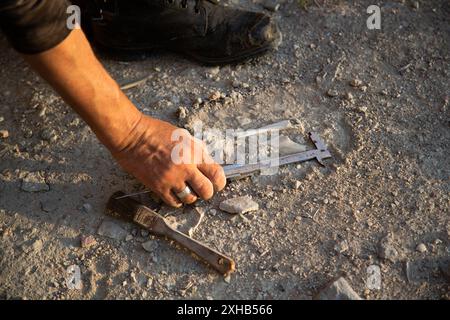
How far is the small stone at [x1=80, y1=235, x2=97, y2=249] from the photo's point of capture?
1.94 m

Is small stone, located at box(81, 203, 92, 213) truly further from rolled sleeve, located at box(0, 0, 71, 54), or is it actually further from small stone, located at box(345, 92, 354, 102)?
small stone, located at box(345, 92, 354, 102)

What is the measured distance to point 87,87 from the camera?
65.0 inches

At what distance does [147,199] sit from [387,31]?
162cm

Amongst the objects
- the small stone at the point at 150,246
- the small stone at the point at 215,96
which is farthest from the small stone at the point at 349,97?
the small stone at the point at 150,246

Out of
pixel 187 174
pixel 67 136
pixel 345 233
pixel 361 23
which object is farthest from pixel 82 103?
pixel 361 23

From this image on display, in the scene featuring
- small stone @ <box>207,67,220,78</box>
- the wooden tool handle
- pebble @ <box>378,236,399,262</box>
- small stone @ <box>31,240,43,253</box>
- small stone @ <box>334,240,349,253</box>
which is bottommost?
small stone @ <box>31,240,43,253</box>

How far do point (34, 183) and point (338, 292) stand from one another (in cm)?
134

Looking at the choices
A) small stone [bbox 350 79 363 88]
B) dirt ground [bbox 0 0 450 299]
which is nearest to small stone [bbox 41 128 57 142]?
dirt ground [bbox 0 0 450 299]

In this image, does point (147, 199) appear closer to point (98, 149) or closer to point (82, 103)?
point (98, 149)

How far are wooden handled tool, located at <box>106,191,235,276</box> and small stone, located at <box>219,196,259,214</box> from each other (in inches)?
8.3

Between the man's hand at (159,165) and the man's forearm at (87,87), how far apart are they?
5cm

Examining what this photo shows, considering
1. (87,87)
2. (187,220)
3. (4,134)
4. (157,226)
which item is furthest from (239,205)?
(4,134)

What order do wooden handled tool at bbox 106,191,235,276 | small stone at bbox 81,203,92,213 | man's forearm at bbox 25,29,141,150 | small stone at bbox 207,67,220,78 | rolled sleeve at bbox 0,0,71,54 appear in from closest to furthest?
rolled sleeve at bbox 0,0,71,54 → man's forearm at bbox 25,29,141,150 → wooden handled tool at bbox 106,191,235,276 → small stone at bbox 81,203,92,213 → small stone at bbox 207,67,220,78

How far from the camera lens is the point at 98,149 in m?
2.24
